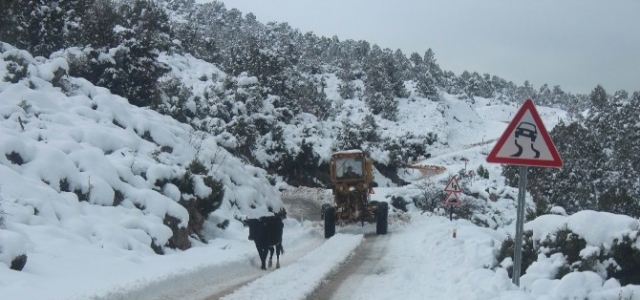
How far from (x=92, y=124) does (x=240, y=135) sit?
1851cm

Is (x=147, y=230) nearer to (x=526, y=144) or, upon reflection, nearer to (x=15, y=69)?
(x=15, y=69)

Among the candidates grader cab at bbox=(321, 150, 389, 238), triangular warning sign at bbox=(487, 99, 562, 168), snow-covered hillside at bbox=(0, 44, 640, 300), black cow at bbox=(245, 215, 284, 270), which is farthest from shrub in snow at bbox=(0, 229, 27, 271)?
grader cab at bbox=(321, 150, 389, 238)

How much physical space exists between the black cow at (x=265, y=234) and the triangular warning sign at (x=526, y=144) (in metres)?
7.66

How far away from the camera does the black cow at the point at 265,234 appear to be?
13.1 metres

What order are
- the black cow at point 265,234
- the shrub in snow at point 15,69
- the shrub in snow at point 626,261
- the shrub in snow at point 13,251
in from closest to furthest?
the shrub in snow at point 13,251 < the shrub in snow at point 626,261 < the black cow at point 265,234 < the shrub in snow at point 15,69

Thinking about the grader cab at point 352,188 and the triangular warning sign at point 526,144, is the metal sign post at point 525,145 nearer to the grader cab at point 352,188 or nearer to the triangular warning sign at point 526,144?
the triangular warning sign at point 526,144

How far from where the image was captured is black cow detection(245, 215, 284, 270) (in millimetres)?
13125

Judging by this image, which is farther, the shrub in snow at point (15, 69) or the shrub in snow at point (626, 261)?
the shrub in snow at point (15, 69)

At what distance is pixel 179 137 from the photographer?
68.5 ft

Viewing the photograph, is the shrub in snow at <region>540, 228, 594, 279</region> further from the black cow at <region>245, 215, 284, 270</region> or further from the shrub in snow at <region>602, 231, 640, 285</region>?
the black cow at <region>245, 215, 284, 270</region>

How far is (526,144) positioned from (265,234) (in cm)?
795

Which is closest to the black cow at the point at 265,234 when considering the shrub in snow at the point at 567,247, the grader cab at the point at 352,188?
the shrub in snow at the point at 567,247

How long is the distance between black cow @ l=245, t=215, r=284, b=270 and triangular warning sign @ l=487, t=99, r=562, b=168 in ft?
25.1

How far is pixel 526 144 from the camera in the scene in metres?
6.54
